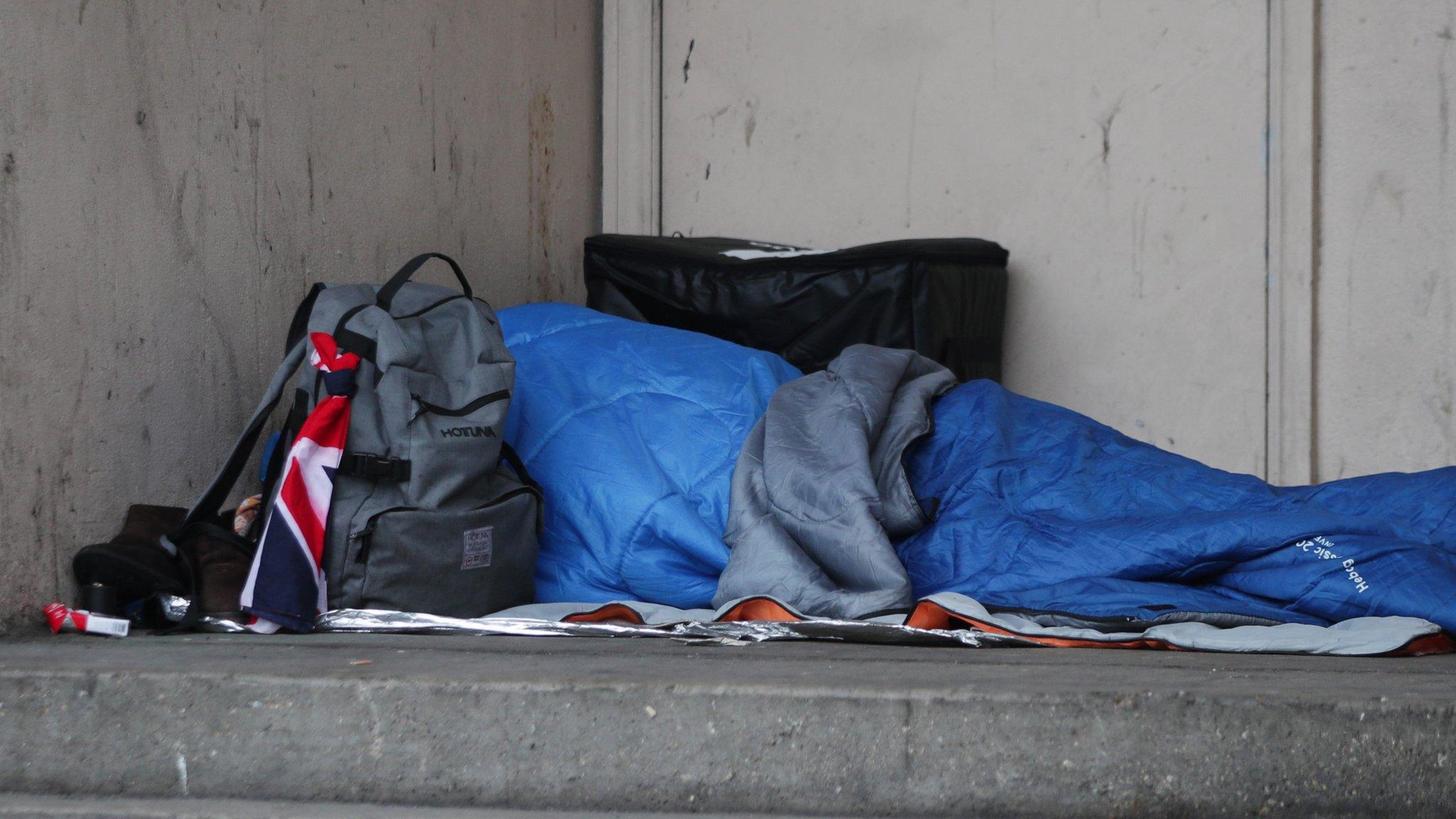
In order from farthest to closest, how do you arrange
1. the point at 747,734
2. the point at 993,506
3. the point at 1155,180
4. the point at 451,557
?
1. the point at 1155,180
2. the point at 993,506
3. the point at 451,557
4. the point at 747,734

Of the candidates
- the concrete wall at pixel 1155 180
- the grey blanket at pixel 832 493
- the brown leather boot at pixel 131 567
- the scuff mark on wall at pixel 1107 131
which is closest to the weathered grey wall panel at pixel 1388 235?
the concrete wall at pixel 1155 180

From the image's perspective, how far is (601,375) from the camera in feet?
6.05

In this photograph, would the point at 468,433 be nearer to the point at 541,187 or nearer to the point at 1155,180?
the point at 541,187

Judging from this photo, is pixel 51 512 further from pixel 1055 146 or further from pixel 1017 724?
pixel 1055 146

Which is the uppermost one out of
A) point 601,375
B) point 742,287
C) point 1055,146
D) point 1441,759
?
point 1055,146

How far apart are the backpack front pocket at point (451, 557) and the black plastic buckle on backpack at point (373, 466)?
0.04 m

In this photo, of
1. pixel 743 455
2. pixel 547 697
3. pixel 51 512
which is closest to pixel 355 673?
pixel 547 697

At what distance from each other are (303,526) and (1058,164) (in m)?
1.69

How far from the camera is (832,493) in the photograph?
1.53m

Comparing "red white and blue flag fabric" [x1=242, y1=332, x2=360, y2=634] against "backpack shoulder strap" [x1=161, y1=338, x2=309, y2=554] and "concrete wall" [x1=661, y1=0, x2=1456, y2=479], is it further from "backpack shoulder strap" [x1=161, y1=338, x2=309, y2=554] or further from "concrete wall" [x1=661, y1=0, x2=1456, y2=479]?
"concrete wall" [x1=661, y1=0, x2=1456, y2=479]

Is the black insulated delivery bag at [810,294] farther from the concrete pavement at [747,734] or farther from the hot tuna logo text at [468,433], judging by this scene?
the concrete pavement at [747,734]

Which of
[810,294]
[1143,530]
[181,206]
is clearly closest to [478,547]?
[181,206]

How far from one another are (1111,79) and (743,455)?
129 centimetres

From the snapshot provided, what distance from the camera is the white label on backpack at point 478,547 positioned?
1499 mm
